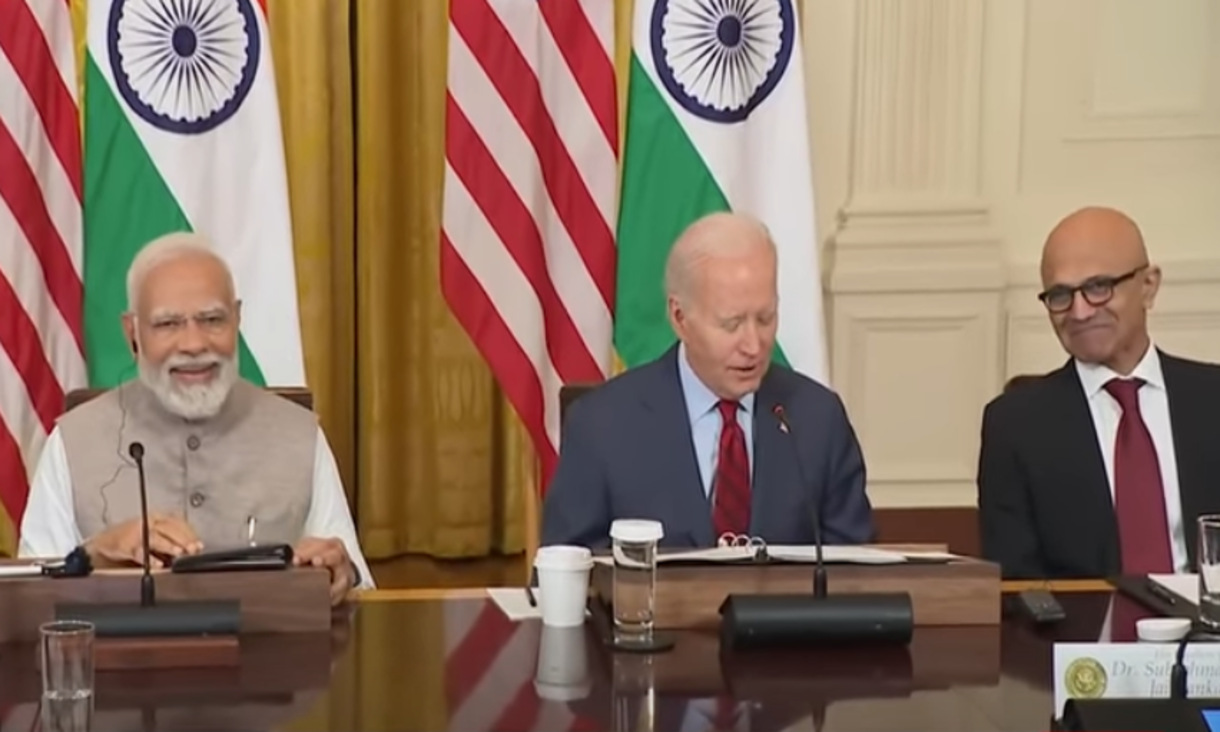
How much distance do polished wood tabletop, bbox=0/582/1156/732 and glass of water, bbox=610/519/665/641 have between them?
0.17 feet

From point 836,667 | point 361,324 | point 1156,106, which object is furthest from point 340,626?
point 1156,106

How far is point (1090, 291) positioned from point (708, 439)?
769 mm

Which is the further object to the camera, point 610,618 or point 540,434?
point 540,434

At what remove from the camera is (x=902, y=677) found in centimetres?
241

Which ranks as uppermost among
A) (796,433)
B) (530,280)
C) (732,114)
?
(732,114)

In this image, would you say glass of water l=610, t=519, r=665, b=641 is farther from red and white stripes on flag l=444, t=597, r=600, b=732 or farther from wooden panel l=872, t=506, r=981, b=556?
wooden panel l=872, t=506, r=981, b=556

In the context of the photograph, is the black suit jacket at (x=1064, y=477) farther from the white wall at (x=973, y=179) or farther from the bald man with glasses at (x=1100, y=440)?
the white wall at (x=973, y=179)

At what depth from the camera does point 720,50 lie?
168 inches

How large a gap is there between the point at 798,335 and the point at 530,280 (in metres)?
0.63

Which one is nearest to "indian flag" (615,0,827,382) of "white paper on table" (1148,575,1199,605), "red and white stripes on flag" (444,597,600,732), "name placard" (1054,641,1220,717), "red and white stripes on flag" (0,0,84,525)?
"red and white stripes on flag" (0,0,84,525)

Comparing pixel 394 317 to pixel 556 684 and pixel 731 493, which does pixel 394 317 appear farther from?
pixel 556 684

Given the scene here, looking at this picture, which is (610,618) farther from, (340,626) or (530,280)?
(530,280)

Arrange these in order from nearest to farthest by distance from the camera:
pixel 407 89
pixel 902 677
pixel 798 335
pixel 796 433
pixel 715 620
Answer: pixel 902 677 → pixel 715 620 → pixel 796 433 → pixel 798 335 → pixel 407 89

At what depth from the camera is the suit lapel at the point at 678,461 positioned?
125 inches
